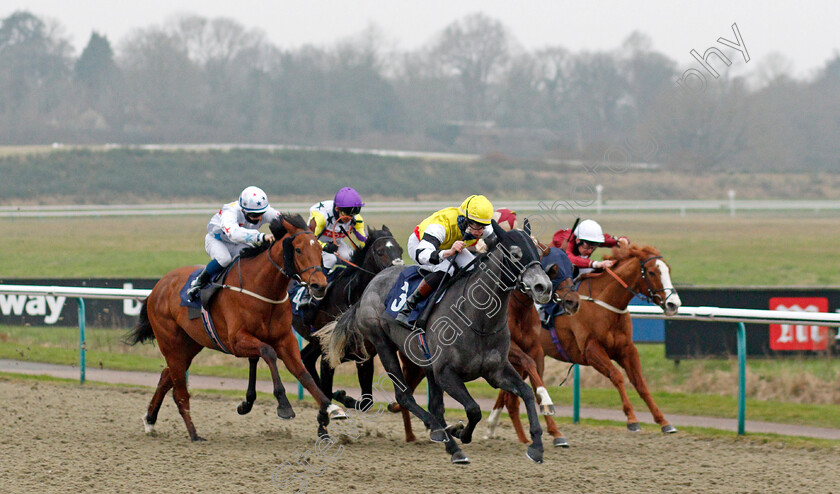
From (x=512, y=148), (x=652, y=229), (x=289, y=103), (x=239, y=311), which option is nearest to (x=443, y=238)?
(x=239, y=311)

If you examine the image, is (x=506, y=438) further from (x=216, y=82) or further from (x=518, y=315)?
(x=216, y=82)

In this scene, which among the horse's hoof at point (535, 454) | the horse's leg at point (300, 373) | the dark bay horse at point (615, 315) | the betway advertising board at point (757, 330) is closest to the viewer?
the horse's hoof at point (535, 454)

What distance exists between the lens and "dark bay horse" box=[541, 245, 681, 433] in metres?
6.54

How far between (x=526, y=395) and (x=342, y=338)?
1.60m

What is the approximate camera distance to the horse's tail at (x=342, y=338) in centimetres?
610

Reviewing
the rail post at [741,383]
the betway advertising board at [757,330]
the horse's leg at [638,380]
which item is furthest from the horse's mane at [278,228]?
the betway advertising board at [757,330]

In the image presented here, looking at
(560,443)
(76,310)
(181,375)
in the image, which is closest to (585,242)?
(560,443)

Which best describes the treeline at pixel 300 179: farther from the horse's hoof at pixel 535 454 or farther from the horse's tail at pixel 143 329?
the horse's hoof at pixel 535 454

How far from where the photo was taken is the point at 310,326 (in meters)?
6.99

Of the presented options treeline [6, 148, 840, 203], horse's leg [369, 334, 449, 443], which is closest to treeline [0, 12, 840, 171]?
treeline [6, 148, 840, 203]

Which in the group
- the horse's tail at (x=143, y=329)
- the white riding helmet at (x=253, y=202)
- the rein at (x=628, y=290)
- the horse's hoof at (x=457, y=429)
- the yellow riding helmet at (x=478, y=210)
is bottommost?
the horse's hoof at (x=457, y=429)

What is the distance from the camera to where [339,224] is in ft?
22.7

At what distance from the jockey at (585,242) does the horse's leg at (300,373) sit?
2125 millimetres

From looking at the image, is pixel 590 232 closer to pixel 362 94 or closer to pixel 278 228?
pixel 278 228
